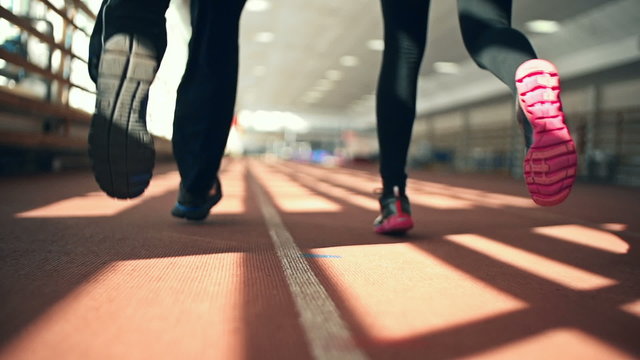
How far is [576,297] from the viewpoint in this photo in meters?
0.74

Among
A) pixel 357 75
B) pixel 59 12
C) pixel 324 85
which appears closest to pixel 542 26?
pixel 357 75

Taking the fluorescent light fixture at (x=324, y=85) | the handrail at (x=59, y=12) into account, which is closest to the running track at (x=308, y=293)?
the handrail at (x=59, y=12)

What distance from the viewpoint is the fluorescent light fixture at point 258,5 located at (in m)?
8.26

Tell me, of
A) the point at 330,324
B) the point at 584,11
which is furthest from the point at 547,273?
the point at 584,11

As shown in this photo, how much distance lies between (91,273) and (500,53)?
98 centimetres

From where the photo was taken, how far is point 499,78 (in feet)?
3.31

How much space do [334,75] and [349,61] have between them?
242cm

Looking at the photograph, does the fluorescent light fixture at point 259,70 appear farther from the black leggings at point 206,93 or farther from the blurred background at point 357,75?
the black leggings at point 206,93

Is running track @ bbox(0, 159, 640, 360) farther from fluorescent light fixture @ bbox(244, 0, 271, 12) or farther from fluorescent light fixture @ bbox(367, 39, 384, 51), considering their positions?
fluorescent light fixture @ bbox(367, 39, 384, 51)

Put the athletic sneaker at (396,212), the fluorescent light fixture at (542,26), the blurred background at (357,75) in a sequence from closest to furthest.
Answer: the athletic sneaker at (396,212), the blurred background at (357,75), the fluorescent light fixture at (542,26)

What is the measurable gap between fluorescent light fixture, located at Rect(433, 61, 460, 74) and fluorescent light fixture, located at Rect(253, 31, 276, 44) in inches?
187

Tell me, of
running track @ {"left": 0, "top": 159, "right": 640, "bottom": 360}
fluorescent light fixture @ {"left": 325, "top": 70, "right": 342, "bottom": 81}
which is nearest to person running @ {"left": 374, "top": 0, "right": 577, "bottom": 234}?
running track @ {"left": 0, "top": 159, "right": 640, "bottom": 360}

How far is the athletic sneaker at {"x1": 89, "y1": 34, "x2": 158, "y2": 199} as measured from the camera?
0.87m

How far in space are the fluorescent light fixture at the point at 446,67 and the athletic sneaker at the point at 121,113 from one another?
12014mm
